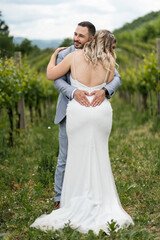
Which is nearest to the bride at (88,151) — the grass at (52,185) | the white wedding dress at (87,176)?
the white wedding dress at (87,176)

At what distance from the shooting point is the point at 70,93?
327cm

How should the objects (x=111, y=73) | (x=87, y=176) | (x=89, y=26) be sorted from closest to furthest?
(x=89, y=26) < (x=87, y=176) < (x=111, y=73)

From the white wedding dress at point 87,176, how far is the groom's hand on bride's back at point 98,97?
40mm

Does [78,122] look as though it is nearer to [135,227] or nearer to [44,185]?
[135,227]

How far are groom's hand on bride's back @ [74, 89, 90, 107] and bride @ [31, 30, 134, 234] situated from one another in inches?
1.5

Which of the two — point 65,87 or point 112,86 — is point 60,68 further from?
point 112,86

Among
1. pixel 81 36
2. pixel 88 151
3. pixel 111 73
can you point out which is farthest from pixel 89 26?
pixel 88 151

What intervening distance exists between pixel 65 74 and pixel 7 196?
67.3 inches

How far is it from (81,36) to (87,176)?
1.32 meters

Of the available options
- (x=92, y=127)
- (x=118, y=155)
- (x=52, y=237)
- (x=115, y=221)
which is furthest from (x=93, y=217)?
(x=118, y=155)

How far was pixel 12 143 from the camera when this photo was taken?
7.06 m

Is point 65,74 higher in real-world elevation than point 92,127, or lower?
higher

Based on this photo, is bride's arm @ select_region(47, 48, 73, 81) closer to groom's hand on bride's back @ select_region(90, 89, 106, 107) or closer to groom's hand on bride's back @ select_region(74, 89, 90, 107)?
groom's hand on bride's back @ select_region(74, 89, 90, 107)

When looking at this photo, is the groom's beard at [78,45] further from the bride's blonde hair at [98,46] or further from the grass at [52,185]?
the grass at [52,185]
